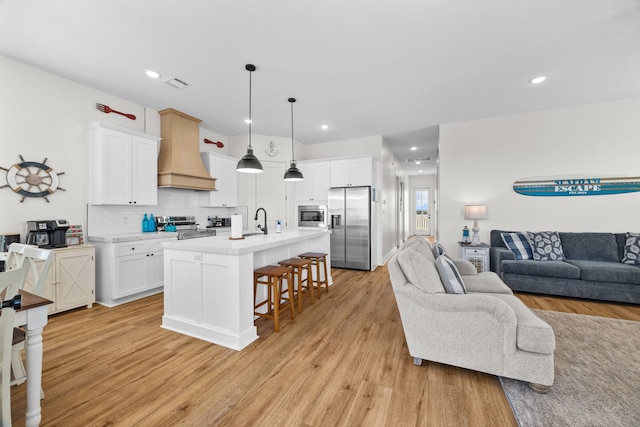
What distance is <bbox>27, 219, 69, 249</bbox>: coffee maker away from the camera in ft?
9.48

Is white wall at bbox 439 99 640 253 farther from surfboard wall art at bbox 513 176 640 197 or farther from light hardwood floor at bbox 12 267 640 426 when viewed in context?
light hardwood floor at bbox 12 267 640 426

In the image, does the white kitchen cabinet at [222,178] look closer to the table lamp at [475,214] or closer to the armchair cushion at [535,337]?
the table lamp at [475,214]

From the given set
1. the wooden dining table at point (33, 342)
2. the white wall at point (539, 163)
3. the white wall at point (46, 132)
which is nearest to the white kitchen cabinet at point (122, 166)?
the white wall at point (46, 132)

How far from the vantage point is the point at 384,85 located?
345 cm

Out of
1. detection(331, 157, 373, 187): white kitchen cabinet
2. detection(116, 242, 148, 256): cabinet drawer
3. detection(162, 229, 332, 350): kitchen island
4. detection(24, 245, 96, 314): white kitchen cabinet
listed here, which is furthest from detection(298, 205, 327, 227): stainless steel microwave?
detection(24, 245, 96, 314): white kitchen cabinet

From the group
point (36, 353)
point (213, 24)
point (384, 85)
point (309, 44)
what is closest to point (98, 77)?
point (213, 24)

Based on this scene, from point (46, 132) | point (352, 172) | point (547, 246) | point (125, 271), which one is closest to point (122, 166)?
point (46, 132)

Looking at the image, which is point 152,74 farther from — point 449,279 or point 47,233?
point 449,279

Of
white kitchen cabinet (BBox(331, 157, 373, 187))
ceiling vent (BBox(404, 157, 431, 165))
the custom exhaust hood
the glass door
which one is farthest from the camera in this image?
the glass door

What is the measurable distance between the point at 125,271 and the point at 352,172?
4.07 m

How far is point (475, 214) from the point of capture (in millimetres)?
4469

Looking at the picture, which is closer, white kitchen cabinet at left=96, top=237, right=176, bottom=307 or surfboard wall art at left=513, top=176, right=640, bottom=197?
white kitchen cabinet at left=96, top=237, right=176, bottom=307

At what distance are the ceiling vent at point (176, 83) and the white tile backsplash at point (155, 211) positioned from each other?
5.93 feet

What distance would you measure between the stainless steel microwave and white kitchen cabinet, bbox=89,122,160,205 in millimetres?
2810
